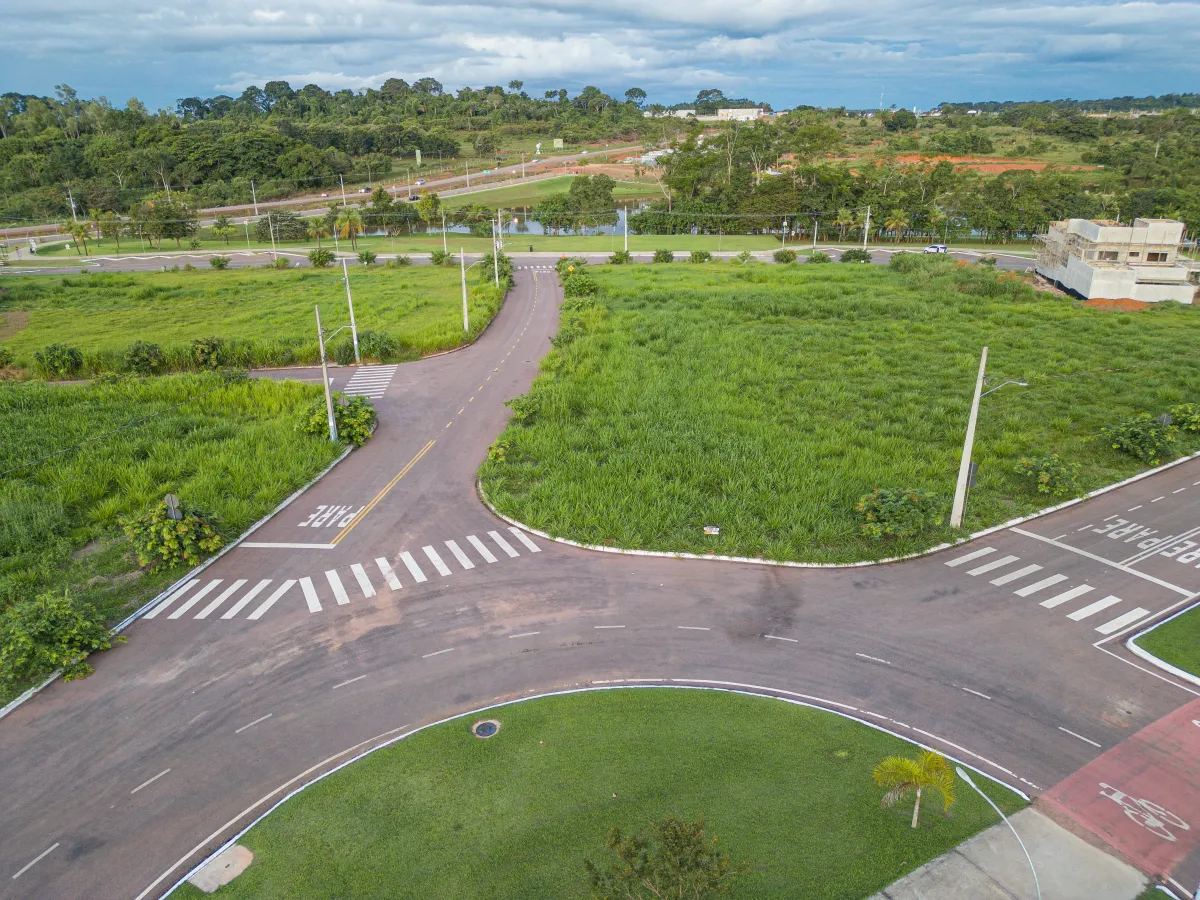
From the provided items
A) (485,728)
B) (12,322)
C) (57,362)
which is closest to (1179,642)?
(485,728)

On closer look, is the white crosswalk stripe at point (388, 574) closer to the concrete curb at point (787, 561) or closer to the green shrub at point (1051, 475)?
the concrete curb at point (787, 561)

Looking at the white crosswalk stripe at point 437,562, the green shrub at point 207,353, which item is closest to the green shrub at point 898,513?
the white crosswalk stripe at point 437,562

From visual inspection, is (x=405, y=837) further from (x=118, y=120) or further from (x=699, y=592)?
(x=118, y=120)

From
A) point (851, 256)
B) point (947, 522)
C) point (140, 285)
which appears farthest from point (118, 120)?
point (947, 522)

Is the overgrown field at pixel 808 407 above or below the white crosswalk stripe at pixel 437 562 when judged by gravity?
above

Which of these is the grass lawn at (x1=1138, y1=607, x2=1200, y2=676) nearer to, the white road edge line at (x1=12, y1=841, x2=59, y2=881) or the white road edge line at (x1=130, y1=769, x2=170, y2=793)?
the white road edge line at (x1=130, y1=769, x2=170, y2=793)

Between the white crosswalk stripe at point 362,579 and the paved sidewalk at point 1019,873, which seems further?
the white crosswalk stripe at point 362,579

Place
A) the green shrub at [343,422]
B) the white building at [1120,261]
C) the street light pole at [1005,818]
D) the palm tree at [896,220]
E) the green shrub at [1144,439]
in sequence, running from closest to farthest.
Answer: the street light pole at [1005,818] → the green shrub at [1144,439] → the green shrub at [343,422] → the white building at [1120,261] → the palm tree at [896,220]

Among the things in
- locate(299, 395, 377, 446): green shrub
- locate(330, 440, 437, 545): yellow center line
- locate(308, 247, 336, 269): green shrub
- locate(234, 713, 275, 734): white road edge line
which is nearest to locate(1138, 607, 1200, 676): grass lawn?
locate(234, 713, 275, 734): white road edge line
